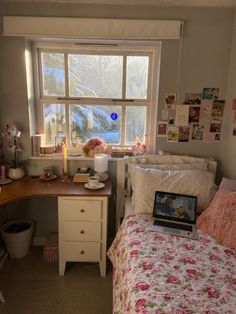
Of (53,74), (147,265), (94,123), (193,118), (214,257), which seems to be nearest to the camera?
(147,265)

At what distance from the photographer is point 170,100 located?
92.5 inches

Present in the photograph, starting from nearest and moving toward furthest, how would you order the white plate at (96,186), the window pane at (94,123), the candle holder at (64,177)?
the white plate at (96,186) → the candle holder at (64,177) → the window pane at (94,123)

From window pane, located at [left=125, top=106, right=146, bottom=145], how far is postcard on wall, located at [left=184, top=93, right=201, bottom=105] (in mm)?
445

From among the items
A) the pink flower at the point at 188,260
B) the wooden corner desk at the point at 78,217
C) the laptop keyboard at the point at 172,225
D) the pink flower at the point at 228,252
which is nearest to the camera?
the pink flower at the point at 188,260

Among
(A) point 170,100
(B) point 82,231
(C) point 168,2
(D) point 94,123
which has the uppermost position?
(C) point 168,2

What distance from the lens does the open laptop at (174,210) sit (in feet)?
6.18

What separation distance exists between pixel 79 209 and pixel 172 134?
1146mm

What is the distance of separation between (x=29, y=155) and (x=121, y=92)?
3.74ft

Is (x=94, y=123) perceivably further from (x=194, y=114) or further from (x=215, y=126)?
(x=215, y=126)

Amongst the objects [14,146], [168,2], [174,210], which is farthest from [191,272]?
[168,2]

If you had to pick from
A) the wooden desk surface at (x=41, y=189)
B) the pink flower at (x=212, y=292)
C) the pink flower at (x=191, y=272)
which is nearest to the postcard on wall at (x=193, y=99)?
the wooden desk surface at (x=41, y=189)

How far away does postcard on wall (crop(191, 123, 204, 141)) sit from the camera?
7.85ft

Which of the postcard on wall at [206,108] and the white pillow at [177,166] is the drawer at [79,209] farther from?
the postcard on wall at [206,108]

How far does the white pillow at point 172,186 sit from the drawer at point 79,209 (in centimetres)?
33
